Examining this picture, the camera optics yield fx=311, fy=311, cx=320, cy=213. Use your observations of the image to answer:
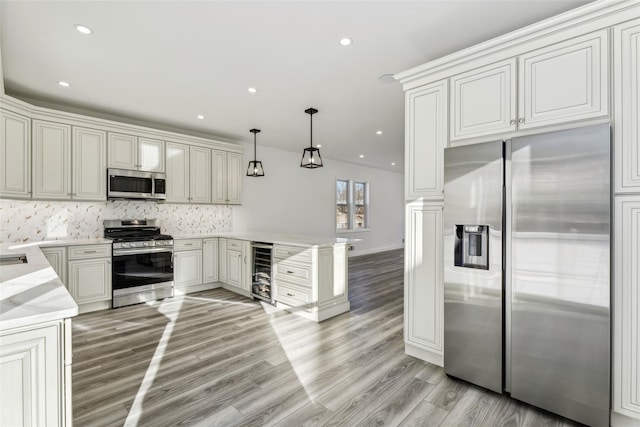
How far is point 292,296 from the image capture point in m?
3.81

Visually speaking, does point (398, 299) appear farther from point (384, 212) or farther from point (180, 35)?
point (384, 212)

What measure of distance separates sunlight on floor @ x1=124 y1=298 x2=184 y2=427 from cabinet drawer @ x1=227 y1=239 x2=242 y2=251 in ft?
3.23

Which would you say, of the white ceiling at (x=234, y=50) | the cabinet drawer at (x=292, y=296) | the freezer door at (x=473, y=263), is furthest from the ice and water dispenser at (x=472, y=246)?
the cabinet drawer at (x=292, y=296)

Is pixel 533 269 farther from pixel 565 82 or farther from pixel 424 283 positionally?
pixel 565 82

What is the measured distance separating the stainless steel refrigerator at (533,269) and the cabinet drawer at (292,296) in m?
1.70

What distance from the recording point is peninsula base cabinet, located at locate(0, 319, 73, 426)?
3.42 feet

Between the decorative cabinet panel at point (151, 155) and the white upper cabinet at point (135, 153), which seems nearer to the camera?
the white upper cabinet at point (135, 153)

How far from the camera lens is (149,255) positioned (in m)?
4.20

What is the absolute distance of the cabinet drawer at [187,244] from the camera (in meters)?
4.51

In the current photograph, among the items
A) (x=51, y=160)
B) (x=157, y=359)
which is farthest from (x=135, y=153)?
(x=157, y=359)

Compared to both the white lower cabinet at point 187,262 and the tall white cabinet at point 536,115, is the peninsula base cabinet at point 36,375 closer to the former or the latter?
the tall white cabinet at point 536,115

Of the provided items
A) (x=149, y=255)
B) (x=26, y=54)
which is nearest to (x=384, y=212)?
(x=149, y=255)

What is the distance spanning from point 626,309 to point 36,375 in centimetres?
282

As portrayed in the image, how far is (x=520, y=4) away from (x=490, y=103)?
0.62 m
